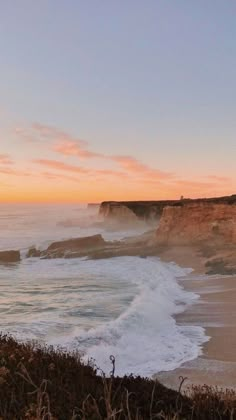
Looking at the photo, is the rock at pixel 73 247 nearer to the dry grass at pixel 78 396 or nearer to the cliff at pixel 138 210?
the cliff at pixel 138 210

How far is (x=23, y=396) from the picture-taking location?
15.1 ft

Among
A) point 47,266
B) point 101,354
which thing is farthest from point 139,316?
point 47,266

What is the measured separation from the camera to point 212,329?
45.7 feet

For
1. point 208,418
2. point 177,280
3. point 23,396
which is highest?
point 23,396

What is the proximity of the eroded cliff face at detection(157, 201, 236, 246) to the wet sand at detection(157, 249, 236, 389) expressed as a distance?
736cm

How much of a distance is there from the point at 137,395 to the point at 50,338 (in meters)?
7.46

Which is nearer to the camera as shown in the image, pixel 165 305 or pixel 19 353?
pixel 19 353

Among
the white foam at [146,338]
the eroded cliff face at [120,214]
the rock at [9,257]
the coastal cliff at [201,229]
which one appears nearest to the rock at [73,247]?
the rock at [9,257]

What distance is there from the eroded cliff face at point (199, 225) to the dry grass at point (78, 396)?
28410 millimetres

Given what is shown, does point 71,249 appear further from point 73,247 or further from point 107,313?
point 107,313

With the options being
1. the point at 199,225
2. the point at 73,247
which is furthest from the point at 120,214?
the point at 199,225

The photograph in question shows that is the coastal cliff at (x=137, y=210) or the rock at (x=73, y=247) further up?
the coastal cliff at (x=137, y=210)

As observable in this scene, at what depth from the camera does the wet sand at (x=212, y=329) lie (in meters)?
9.66

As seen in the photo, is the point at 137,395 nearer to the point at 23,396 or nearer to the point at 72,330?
the point at 23,396
